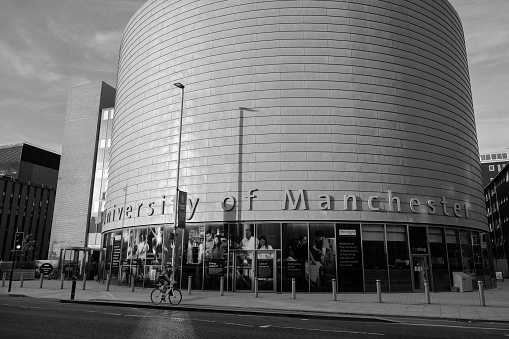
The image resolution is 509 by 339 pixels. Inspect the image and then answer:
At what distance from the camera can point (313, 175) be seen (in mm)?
27891

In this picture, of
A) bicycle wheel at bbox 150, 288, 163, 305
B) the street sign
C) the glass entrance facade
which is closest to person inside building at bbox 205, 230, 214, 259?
the glass entrance facade

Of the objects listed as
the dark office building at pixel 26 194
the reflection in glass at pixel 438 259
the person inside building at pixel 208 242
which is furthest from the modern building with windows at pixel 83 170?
the dark office building at pixel 26 194

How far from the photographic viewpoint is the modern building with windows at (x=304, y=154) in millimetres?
27281

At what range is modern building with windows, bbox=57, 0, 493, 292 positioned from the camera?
27.3 m

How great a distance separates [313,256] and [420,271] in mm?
7922

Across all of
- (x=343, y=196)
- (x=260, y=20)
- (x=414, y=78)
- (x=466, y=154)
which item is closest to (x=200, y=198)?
(x=343, y=196)

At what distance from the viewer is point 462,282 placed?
28.0m

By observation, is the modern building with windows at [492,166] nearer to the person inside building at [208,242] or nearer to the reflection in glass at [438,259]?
the reflection in glass at [438,259]

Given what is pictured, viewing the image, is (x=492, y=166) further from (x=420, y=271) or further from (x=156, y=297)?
(x=156, y=297)

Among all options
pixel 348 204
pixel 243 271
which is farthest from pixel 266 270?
pixel 348 204

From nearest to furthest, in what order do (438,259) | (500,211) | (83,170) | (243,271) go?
(243,271) < (438,259) < (83,170) < (500,211)

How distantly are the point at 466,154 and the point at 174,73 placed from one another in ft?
83.5

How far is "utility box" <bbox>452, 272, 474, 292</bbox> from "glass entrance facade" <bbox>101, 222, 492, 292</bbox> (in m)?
0.35

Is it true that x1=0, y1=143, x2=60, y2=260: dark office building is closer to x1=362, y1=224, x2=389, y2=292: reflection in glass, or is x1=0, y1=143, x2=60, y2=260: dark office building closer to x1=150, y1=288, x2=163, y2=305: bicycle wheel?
x1=150, y1=288, x2=163, y2=305: bicycle wheel
